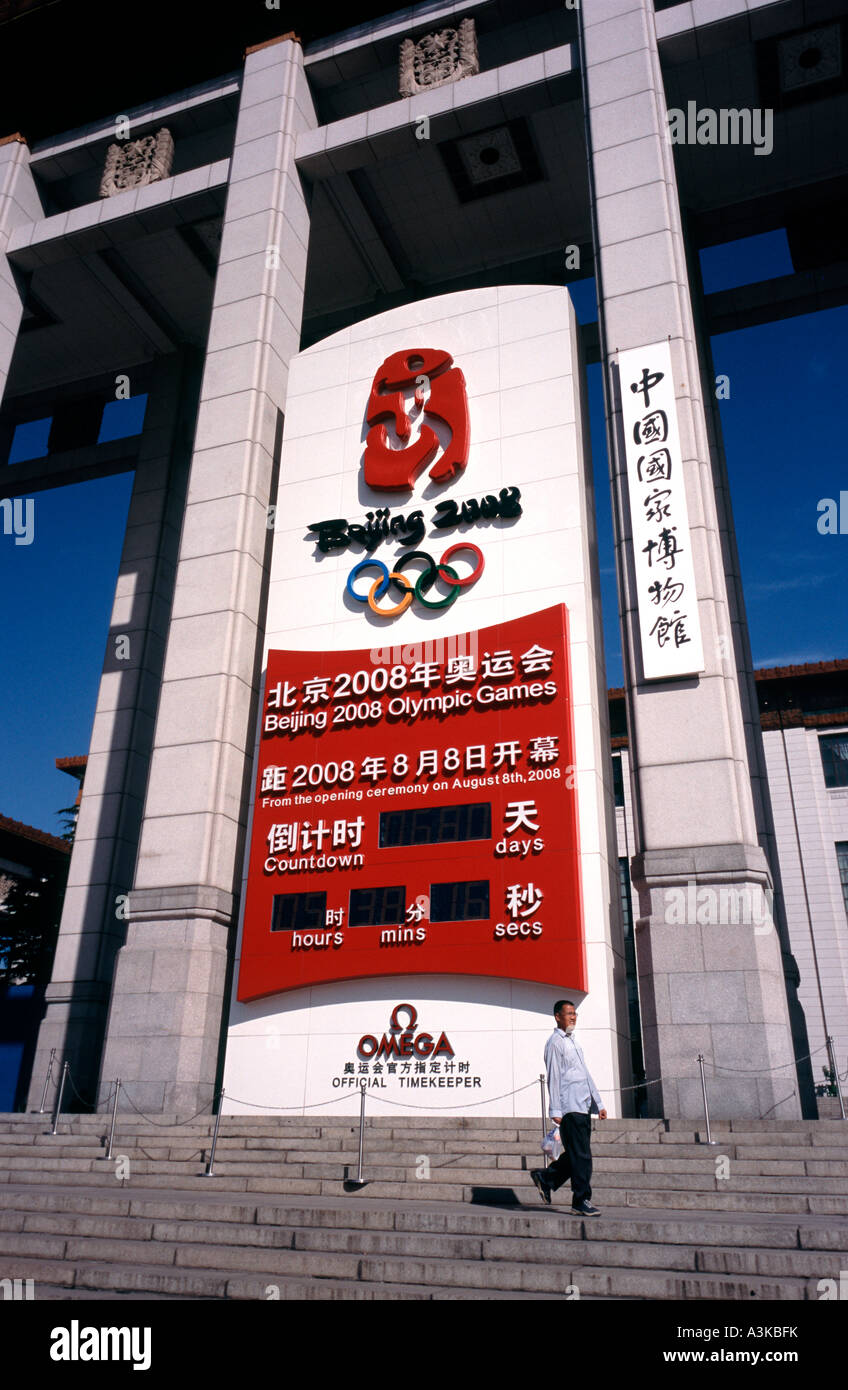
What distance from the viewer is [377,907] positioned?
1836 centimetres

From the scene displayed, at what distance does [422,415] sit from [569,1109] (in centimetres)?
1673

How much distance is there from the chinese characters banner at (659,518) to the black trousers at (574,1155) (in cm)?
930


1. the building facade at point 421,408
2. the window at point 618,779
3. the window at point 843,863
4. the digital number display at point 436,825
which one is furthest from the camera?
the window at point 618,779

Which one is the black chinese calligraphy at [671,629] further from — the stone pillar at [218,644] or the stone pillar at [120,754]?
the stone pillar at [120,754]

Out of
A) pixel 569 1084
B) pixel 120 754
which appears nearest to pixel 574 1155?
pixel 569 1084

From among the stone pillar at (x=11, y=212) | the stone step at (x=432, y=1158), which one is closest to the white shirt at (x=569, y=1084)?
the stone step at (x=432, y=1158)

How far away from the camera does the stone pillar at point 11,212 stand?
28.1 metres

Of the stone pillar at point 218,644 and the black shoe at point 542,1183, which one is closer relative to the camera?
the black shoe at point 542,1183

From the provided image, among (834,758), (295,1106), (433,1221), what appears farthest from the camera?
(834,758)

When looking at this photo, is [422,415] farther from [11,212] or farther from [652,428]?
[11,212]

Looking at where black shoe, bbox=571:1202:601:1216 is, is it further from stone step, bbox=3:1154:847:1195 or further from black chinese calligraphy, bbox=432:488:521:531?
black chinese calligraphy, bbox=432:488:521:531

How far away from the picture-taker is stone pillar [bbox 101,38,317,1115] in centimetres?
1812

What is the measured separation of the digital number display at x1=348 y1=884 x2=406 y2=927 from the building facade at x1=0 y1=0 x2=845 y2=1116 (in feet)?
3.86

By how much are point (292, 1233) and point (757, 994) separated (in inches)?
358
